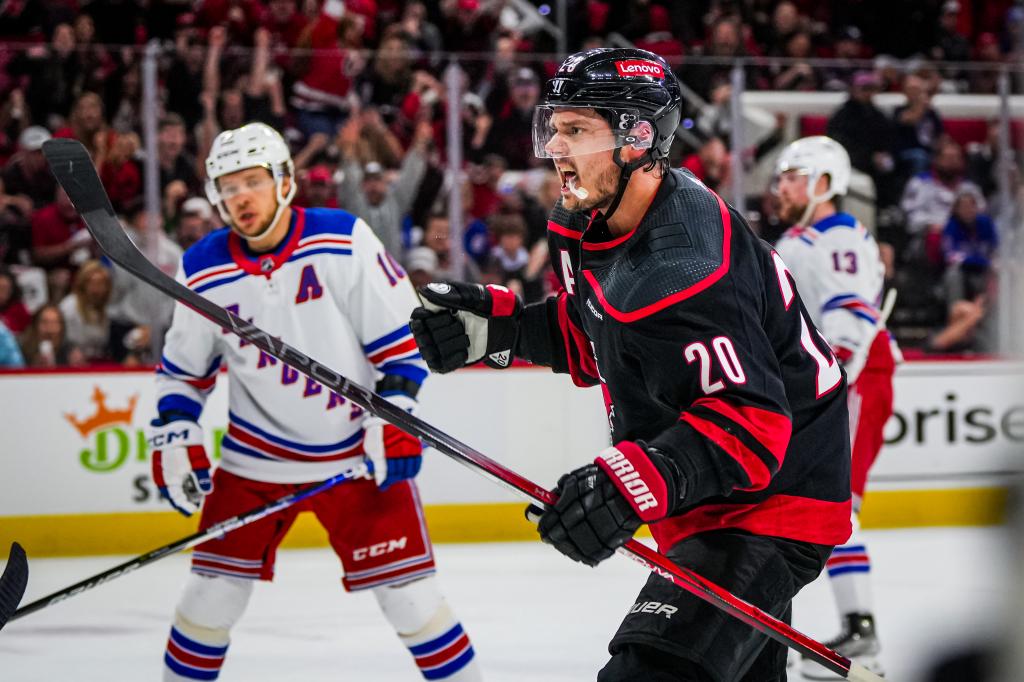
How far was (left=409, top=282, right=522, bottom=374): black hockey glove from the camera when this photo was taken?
2.29 metres

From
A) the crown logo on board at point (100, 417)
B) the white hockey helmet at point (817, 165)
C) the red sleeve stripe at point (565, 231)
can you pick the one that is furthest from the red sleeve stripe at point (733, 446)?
the crown logo on board at point (100, 417)

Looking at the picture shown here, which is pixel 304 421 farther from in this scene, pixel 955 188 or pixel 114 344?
pixel 955 188

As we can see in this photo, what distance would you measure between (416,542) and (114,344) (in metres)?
2.86

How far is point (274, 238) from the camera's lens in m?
2.98

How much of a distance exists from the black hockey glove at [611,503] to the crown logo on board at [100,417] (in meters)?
3.86

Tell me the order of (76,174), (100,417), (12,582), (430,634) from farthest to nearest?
(100,417), (430,634), (12,582), (76,174)

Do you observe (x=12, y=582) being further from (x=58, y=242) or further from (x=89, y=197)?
(x=58, y=242)

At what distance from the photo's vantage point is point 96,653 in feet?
12.8

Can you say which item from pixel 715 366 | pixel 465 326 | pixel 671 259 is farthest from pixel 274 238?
pixel 715 366

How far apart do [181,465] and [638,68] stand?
146cm

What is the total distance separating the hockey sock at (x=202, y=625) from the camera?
9.29 feet

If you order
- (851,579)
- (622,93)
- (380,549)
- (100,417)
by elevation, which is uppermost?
(622,93)

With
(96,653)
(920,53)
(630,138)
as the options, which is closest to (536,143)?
(630,138)

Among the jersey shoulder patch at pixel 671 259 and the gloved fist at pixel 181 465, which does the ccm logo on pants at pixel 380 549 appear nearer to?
the gloved fist at pixel 181 465
